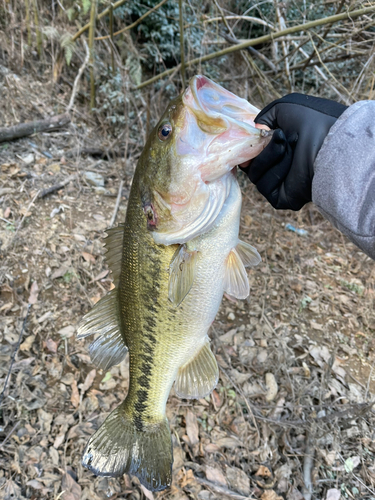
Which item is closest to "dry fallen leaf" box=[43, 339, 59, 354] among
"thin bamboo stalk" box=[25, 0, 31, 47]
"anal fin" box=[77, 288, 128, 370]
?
"anal fin" box=[77, 288, 128, 370]

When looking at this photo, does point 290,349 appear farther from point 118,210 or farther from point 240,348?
point 118,210

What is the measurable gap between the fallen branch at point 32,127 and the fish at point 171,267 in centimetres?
311

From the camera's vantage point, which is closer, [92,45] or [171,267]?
[171,267]

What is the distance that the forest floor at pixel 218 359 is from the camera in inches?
88.7

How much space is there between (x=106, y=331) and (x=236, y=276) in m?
0.79

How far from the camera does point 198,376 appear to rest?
1.73 meters

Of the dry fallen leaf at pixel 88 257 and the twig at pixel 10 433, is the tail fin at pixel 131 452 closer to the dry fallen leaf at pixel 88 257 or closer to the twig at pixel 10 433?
the twig at pixel 10 433

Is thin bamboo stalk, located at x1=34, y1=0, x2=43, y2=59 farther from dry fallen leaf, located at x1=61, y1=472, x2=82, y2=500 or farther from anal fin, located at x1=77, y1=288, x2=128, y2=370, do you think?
dry fallen leaf, located at x1=61, y1=472, x2=82, y2=500

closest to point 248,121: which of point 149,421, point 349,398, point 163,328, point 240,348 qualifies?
point 163,328

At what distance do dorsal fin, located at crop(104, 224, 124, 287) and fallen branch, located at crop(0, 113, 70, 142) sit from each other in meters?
3.07

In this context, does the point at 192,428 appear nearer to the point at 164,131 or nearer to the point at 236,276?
the point at 236,276

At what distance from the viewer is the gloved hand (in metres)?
1.31

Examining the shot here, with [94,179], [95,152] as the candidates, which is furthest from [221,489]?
[95,152]

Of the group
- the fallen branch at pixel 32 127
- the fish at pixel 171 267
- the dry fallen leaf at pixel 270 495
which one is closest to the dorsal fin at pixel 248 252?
the fish at pixel 171 267
